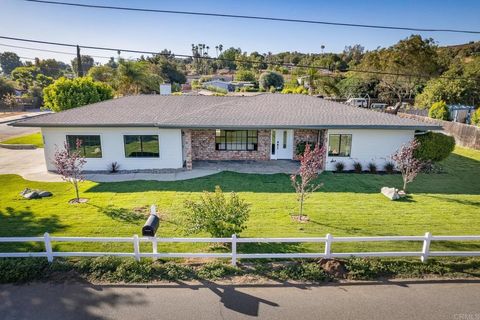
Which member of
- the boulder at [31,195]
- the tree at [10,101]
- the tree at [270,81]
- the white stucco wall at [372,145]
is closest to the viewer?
the boulder at [31,195]

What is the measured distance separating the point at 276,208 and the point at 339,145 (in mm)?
7282

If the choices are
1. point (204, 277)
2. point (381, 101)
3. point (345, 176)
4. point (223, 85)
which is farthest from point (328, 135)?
point (223, 85)

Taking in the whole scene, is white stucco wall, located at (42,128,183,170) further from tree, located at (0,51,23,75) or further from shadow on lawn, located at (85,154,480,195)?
tree, located at (0,51,23,75)

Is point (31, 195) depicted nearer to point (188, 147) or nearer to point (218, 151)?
point (188, 147)

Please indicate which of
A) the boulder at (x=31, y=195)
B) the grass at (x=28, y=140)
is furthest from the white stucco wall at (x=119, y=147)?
the grass at (x=28, y=140)

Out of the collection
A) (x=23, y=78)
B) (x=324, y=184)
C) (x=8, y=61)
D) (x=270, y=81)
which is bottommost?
(x=324, y=184)

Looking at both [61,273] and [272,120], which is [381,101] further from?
[61,273]

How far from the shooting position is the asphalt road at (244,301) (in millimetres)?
6090

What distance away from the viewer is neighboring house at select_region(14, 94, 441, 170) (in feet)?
51.9

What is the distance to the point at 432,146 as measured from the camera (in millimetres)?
17078

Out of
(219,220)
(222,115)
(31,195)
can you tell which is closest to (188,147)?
(222,115)

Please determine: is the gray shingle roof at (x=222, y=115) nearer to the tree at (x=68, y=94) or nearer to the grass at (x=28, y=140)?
the tree at (x=68, y=94)

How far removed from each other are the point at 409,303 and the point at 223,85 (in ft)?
223

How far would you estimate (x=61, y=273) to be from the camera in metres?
7.40
